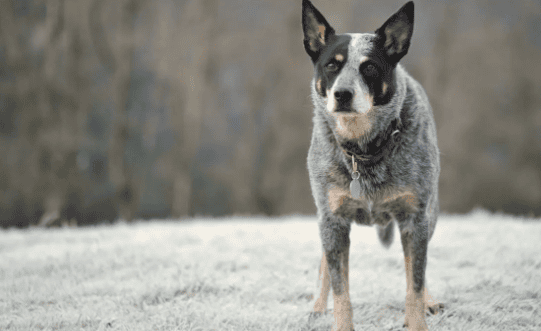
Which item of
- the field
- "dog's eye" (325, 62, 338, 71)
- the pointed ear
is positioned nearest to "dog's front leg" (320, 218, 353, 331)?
the field

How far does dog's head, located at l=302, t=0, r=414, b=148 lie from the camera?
2229 millimetres

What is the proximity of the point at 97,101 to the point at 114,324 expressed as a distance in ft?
21.1

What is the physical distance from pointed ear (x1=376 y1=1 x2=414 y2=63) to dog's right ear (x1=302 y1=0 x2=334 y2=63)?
0.96 feet

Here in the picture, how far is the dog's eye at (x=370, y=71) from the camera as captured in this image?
2283mm

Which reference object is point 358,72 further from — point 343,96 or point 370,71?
point 343,96

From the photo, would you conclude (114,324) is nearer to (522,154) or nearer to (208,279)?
(208,279)

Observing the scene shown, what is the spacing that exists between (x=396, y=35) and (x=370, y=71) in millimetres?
295

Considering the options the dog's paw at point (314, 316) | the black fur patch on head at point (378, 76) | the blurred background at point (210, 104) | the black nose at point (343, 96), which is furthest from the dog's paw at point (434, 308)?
the blurred background at point (210, 104)

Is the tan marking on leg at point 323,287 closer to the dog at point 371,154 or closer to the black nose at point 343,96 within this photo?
the dog at point 371,154

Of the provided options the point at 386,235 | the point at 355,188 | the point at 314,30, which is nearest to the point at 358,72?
the point at 314,30

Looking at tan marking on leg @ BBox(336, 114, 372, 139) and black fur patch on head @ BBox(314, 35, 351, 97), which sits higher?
black fur patch on head @ BBox(314, 35, 351, 97)

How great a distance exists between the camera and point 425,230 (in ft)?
7.77

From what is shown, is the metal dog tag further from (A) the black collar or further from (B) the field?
(B) the field

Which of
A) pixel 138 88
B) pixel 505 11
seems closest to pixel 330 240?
pixel 138 88
